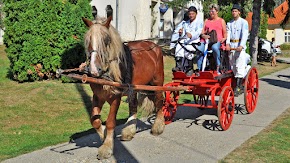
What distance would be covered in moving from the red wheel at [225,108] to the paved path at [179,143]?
17 cm

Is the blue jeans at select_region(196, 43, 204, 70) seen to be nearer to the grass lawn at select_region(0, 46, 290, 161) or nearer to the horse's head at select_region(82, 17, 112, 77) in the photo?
the grass lawn at select_region(0, 46, 290, 161)

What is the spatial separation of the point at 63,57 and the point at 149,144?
5.33 metres

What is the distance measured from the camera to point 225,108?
8.09m

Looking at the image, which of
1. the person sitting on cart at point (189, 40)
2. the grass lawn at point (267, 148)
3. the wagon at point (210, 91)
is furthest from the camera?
the person sitting on cart at point (189, 40)

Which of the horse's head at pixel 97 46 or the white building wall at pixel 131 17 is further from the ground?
the white building wall at pixel 131 17

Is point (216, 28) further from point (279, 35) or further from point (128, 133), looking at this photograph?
point (279, 35)

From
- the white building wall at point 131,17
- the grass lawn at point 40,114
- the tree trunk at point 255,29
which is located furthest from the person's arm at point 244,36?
the tree trunk at point 255,29

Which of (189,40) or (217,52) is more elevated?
(189,40)

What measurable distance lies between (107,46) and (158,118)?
2478mm

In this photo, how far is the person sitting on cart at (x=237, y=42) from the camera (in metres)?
9.08

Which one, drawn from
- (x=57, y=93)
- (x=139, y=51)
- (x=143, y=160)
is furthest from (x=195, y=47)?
(x=57, y=93)

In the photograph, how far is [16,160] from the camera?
616 centimetres

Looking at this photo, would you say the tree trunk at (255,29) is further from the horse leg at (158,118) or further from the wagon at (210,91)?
the horse leg at (158,118)

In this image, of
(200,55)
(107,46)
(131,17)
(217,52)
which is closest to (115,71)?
(107,46)
